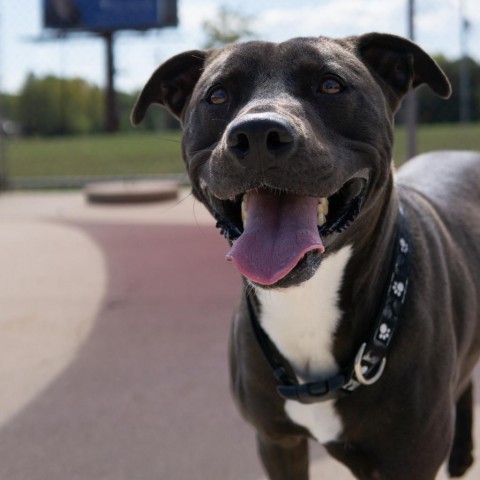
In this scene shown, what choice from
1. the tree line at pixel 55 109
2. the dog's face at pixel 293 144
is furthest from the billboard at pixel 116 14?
the tree line at pixel 55 109

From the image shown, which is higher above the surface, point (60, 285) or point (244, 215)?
point (244, 215)

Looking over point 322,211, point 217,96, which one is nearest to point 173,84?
point 217,96

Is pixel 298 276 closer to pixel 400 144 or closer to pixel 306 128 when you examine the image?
pixel 306 128

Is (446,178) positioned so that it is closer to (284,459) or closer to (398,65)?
(398,65)

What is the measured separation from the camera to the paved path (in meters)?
3.14

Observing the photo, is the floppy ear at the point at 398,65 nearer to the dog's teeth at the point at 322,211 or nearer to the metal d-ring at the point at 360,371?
the dog's teeth at the point at 322,211

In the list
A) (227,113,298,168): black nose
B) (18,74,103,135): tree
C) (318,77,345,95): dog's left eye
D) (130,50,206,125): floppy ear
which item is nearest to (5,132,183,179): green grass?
(130,50,206,125): floppy ear

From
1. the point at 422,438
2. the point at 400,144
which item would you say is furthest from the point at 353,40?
the point at 400,144

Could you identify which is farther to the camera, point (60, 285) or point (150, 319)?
point (60, 285)

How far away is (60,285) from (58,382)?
1778 mm

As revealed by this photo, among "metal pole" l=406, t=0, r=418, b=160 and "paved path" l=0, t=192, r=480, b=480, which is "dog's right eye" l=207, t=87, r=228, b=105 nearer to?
"paved path" l=0, t=192, r=480, b=480

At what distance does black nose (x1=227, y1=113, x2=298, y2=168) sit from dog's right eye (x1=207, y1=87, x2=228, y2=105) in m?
0.40

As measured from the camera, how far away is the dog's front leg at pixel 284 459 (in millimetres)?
2709

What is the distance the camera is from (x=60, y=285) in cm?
555
